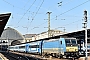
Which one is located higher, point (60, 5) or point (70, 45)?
point (60, 5)

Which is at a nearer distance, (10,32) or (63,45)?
(63,45)

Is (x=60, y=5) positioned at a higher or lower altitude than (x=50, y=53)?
higher

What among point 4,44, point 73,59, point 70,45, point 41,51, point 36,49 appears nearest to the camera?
point 73,59

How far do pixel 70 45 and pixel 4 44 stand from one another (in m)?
86.5

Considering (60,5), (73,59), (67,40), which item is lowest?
(73,59)

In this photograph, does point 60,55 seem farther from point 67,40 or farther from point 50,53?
point 50,53

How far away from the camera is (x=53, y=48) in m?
36.0

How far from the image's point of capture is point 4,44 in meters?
116

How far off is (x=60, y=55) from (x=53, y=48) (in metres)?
3.04

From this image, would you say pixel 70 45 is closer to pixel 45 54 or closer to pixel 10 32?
pixel 45 54

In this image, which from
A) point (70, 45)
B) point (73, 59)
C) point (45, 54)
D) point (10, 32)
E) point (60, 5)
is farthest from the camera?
point (10, 32)

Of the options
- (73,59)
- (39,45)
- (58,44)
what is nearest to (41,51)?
(39,45)

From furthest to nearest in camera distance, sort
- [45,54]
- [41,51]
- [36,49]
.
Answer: [36,49] < [41,51] < [45,54]

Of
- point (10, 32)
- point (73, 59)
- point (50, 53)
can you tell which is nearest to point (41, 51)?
point (50, 53)
